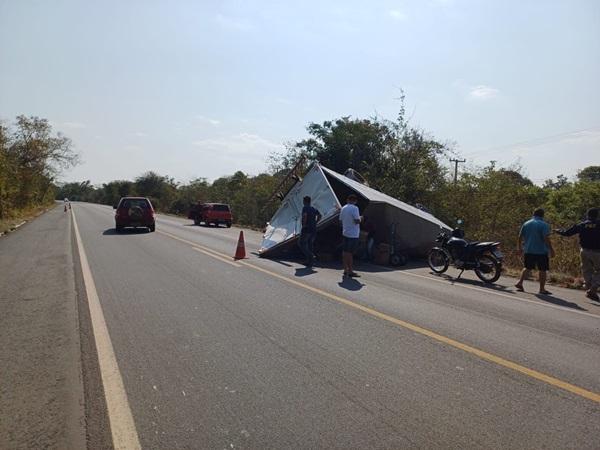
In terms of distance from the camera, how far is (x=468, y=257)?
39.2 feet

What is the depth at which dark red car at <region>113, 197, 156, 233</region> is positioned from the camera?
82.1 ft

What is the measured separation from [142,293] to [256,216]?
99.4ft

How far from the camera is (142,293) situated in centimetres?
902

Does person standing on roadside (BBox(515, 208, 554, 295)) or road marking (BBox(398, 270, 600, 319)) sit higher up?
person standing on roadside (BBox(515, 208, 554, 295))

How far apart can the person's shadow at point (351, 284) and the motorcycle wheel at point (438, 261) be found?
277cm

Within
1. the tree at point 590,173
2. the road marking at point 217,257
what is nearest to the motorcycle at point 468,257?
the road marking at point 217,257

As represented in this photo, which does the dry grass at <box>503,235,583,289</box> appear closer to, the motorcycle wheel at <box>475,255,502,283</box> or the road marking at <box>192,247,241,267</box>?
the motorcycle wheel at <box>475,255,502,283</box>

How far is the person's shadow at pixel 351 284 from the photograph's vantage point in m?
9.84

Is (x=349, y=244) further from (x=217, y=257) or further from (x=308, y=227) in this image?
(x=217, y=257)

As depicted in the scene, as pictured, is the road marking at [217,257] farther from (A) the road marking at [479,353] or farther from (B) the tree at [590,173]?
(B) the tree at [590,173]

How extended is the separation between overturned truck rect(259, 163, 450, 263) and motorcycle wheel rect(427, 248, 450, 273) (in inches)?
59.2

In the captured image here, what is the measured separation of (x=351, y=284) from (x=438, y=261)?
11.6 ft

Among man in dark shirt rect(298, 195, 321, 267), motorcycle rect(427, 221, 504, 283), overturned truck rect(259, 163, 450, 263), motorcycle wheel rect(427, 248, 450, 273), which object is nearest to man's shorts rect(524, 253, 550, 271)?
motorcycle rect(427, 221, 504, 283)

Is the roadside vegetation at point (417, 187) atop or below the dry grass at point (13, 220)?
atop
